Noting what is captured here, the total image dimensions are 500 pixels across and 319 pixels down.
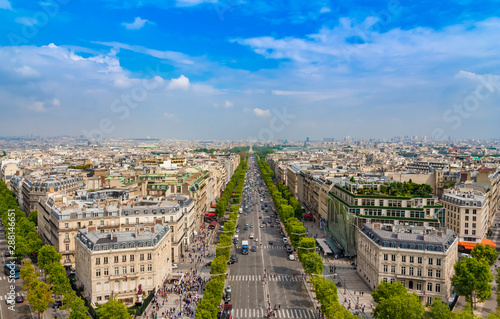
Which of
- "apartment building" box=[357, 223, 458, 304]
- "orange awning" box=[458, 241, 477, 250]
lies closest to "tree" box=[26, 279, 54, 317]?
"apartment building" box=[357, 223, 458, 304]


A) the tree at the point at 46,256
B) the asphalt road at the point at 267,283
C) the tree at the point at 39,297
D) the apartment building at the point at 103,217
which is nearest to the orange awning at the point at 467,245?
the asphalt road at the point at 267,283

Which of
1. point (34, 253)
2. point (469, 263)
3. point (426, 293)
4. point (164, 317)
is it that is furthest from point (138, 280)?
point (469, 263)

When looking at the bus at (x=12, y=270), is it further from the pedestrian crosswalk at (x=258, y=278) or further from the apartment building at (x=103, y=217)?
the pedestrian crosswalk at (x=258, y=278)

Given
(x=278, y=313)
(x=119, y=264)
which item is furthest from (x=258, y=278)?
(x=119, y=264)

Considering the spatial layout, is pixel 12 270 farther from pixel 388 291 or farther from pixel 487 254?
pixel 487 254

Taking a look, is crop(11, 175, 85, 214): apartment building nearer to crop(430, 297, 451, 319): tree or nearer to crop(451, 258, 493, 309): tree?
crop(430, 297, 451, 319): tree

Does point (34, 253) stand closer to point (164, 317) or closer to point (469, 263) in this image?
point (164, 317)
